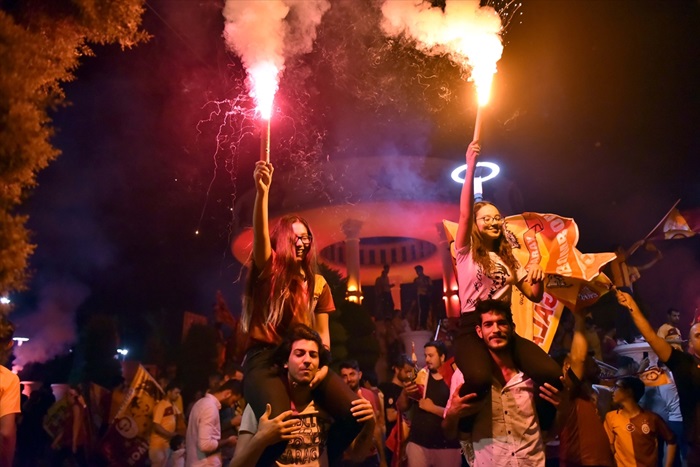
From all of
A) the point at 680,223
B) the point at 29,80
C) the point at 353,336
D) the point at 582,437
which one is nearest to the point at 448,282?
the point at 353,336

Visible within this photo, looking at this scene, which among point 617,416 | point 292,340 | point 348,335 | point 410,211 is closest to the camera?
point 292,340

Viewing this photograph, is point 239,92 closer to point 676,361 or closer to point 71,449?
point 676,361

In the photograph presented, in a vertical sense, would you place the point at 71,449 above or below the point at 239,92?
below

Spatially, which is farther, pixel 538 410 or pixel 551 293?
pixel 551 293

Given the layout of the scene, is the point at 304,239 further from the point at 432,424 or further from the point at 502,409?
the point at 432,424

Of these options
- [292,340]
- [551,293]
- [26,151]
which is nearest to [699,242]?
[551,293]

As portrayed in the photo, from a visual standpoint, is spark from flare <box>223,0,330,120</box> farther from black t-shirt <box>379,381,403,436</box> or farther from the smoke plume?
black t-shirt <box>379,381,403,436</box>

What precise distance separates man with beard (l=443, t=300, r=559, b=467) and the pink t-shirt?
13.2 inches

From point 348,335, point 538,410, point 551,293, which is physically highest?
point 348,335

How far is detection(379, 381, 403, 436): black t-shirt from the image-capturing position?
28.6 ft

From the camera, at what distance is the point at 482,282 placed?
4.57m

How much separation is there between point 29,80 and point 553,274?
4.88 metres

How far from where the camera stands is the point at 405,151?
20.3 m

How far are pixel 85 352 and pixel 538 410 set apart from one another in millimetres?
20138
